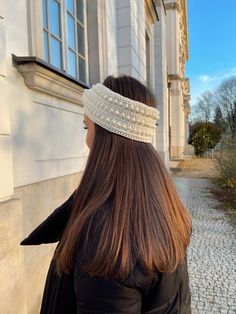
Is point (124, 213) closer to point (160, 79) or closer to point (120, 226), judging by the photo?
point (120, 226)

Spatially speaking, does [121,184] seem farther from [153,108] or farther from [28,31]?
[28,31]

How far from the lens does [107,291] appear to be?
84cm

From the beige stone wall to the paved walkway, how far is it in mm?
1728

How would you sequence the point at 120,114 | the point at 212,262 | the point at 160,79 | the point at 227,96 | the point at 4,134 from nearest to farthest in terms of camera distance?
the point at 120,114, the point at 4,134, the point at 212,262, the point at 160,79, the point at 227,96

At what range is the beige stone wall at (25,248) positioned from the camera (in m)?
2.19

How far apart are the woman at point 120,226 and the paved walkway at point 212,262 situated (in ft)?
8.20

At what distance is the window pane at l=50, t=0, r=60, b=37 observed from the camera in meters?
3.53

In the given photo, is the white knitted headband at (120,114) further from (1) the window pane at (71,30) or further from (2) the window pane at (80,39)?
(2) the window pane at (80,39)

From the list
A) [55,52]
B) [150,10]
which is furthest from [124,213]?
[150,10]

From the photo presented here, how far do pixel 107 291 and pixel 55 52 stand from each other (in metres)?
3.35

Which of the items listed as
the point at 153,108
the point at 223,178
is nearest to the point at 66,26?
the point at 153,108

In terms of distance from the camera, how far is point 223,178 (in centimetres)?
1033

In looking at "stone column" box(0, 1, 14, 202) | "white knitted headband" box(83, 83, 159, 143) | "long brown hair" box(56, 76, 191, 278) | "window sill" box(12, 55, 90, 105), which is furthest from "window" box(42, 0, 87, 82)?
"long brown hair" box(56, 76, 191, 278)

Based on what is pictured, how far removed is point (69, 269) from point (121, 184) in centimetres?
33
